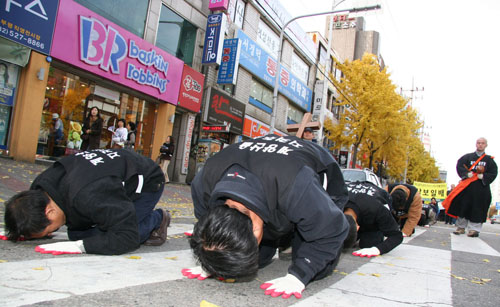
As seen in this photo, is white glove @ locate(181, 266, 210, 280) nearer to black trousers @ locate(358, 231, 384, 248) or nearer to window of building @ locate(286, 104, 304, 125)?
black trousers @ locate(358, 231, 384, 248)

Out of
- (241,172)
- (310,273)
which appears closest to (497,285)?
(310,273)

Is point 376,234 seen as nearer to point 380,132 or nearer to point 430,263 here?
point 430,263

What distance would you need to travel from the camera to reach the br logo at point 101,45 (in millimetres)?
9680

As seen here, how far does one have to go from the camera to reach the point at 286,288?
1886mm

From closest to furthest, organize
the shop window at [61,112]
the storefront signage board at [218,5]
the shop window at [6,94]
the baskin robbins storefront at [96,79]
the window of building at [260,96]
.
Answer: the shop window at [6,94] < the baskin robbins storefront at [96,79] < the shop window at [61,112] < the storefront signage board at [218,5] < the window of building at [260,96]

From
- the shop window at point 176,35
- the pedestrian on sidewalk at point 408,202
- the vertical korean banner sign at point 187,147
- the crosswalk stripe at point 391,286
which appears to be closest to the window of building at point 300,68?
the shop window at point 176,35

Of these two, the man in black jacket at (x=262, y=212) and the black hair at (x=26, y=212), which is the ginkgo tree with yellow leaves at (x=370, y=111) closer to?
the man in black jacket at (x=262, y=212)

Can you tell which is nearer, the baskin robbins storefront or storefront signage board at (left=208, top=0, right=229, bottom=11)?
the baskin robbins storefront

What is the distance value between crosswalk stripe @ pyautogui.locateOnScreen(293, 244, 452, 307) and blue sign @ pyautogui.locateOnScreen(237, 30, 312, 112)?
14.8m

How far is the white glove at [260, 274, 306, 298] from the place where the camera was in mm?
1866

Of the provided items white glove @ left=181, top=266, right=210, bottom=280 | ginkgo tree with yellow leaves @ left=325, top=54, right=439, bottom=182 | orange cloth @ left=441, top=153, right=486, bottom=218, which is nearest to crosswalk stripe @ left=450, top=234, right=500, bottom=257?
orange cloth @ left=441, top=153, right=486, bottom=218

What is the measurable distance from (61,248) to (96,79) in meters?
9.44

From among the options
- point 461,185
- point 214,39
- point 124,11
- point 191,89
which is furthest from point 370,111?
point 124,11

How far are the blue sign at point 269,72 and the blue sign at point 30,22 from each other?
357 inches
